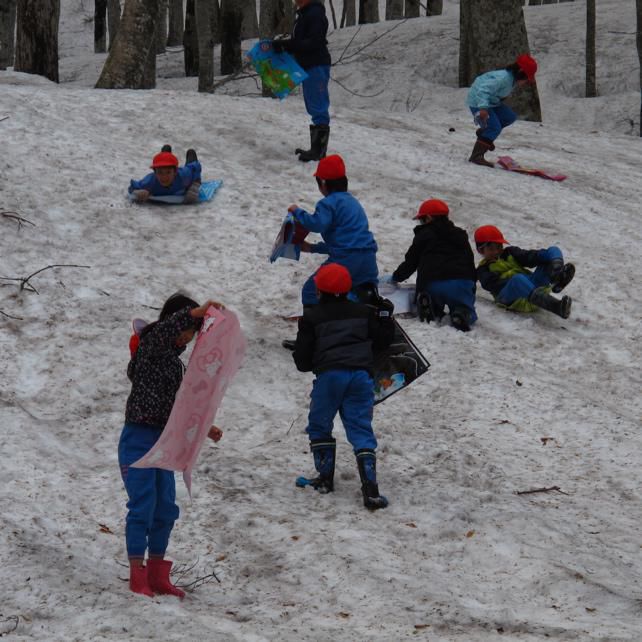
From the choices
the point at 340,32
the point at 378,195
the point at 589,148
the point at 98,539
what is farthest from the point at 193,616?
the point at 340,32

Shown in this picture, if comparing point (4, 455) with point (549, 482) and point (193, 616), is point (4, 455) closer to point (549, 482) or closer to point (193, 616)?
point (193, 616)

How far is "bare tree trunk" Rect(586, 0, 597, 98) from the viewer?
2100cm

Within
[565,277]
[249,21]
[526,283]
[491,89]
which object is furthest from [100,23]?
[565,277]

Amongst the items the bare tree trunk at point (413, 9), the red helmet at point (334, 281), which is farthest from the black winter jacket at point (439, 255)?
the bare tree trunk at point (413, 9)

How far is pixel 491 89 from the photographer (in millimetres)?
13297

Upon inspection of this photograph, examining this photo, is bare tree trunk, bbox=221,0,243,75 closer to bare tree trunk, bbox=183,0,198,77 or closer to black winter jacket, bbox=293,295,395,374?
bare tree trunk, bbox=183,0,198,77

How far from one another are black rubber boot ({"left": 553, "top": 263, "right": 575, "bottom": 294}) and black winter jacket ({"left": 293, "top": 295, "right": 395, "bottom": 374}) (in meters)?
3.61

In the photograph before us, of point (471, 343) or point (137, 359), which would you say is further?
point (471, 343)

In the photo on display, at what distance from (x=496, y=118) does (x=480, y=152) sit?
0.63m

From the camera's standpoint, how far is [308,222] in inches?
324

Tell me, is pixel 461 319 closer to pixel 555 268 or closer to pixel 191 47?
pixel 555 268

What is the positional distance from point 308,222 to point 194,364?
3.27 m

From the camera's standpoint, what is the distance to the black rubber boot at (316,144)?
41.5 feet

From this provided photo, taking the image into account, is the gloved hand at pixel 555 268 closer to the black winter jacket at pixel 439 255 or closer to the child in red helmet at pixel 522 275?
the child in red helmet at pixel 522 275
